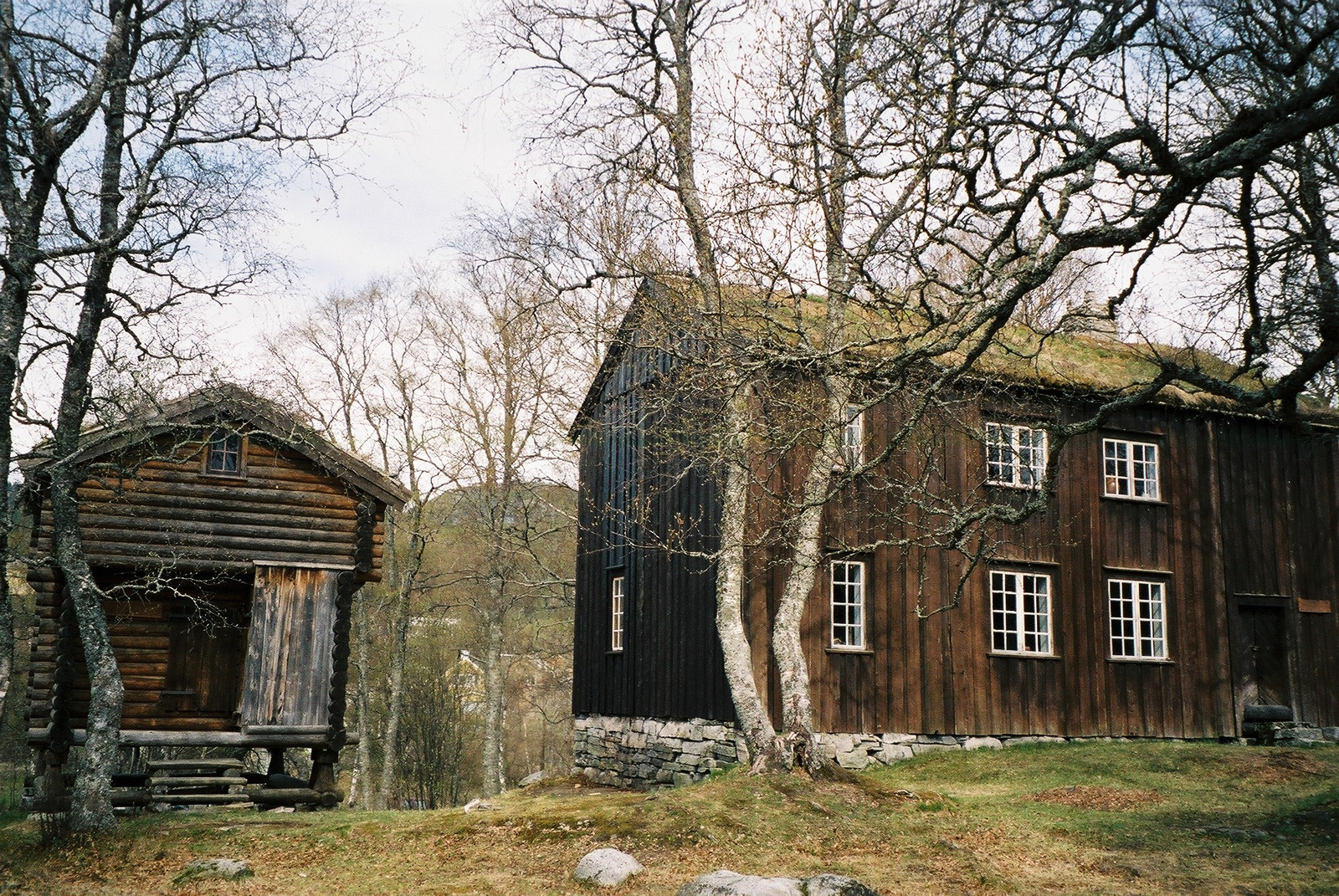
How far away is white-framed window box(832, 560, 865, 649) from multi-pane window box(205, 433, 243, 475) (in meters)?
9.55

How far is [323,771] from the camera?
53.3 feet

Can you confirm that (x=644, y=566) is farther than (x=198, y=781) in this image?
Yes

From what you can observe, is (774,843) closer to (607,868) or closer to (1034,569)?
(607,868)

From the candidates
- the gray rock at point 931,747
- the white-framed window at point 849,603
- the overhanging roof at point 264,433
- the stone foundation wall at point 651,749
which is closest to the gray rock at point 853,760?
the gray rock at point 931,747

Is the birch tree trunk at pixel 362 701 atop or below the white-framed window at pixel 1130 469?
below

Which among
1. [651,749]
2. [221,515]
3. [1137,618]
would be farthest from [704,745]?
[1137,618]

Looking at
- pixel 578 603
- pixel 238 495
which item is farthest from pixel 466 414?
pixel 238 495

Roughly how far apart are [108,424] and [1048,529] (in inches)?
618

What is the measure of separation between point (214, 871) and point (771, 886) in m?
5.40

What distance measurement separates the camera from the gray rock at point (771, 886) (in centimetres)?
836

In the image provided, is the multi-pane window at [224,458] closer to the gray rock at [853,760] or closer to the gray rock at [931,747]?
the gray rock at [853,760]

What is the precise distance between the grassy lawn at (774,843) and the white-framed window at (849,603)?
4.03 m

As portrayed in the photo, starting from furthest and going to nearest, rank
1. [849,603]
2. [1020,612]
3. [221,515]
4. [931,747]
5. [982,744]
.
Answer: [1020,612]
[982,744]
[931,747]
[849,603]
[221,515]

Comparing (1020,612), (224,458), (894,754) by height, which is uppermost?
(224,458)
